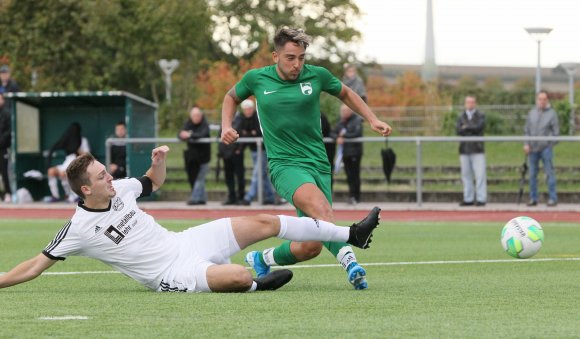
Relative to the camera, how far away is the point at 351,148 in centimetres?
2458

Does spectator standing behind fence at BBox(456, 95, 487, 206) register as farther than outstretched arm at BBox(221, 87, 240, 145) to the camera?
Yes

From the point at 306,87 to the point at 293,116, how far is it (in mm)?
280

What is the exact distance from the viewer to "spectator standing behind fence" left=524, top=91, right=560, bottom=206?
23516 mm

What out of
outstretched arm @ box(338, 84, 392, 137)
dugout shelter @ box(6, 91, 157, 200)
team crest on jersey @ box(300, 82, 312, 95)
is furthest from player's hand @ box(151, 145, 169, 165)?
dugout shelter @ box(6, 91, 157, 200)

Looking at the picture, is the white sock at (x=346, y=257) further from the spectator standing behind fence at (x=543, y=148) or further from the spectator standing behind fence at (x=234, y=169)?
the spectator standing behind fence at (x=234, y=169)

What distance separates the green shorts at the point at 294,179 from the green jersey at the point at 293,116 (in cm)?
5

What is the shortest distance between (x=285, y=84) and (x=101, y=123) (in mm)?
18176

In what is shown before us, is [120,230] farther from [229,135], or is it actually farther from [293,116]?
[293,116]

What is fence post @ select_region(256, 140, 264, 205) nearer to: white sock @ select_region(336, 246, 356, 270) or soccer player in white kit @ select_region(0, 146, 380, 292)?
white sock @ select_region(336, 246, 356, 270)

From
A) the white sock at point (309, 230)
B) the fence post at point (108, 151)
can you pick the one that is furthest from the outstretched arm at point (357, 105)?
the fence post at point (108, 151)

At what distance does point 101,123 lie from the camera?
1119 inches

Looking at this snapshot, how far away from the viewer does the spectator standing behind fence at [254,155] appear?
2477 centimetres

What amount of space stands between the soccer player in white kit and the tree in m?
68.3

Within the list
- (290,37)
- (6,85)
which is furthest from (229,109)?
(6,85)
